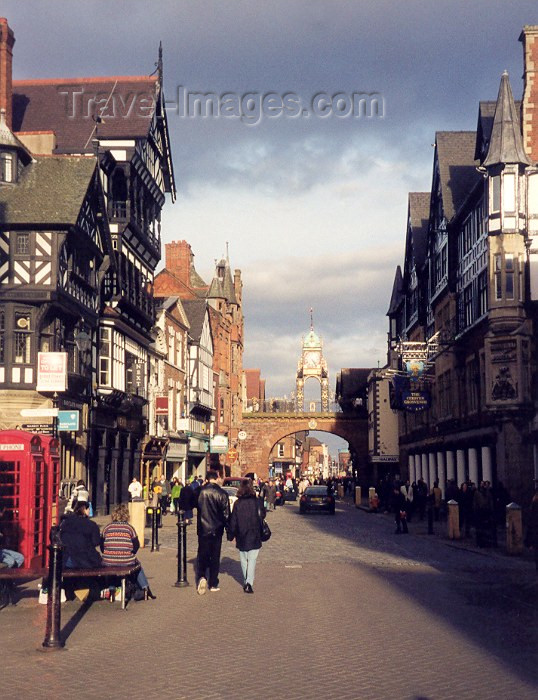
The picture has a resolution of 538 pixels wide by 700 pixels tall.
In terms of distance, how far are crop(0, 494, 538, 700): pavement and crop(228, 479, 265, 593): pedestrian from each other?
17.5 inches

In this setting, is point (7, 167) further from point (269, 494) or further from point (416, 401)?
point (269, 494)

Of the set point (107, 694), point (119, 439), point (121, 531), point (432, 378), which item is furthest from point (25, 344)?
point (107, 694)

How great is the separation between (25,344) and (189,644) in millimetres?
21627

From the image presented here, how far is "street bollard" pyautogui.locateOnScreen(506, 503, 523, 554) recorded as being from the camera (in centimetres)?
2184

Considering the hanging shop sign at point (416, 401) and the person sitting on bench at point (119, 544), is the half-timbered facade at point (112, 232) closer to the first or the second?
the hanging shop sign at point (416, 401)

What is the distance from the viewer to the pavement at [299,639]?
8.27 metres

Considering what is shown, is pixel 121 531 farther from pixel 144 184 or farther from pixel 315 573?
pixel 144 184

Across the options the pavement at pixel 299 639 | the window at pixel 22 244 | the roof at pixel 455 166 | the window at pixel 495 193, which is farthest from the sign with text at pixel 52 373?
the roof at pixel 455 166

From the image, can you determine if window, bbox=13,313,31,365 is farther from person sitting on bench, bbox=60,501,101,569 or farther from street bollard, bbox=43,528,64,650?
street bollard, bbox=43,528,64,650

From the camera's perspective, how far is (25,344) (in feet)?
101

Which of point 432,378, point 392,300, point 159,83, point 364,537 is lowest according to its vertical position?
Answer: point 364,537

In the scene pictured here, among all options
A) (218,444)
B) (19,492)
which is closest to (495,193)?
(19,492)

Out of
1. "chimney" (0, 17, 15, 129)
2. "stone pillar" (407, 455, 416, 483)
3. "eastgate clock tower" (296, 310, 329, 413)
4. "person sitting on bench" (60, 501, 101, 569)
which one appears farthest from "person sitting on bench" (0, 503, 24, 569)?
"eastgate clock tower" (296, 310, 329, 413)

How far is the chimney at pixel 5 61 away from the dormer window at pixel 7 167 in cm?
532
